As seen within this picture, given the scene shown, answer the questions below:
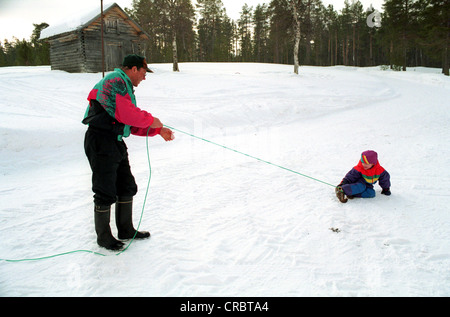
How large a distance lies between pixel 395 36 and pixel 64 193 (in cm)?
3995

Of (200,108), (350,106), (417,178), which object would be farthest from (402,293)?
(350,106)

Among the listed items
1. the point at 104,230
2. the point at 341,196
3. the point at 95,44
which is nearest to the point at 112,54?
the point at 95,44

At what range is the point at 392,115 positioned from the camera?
10328 millimetres

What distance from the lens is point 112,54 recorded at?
20.0 meters

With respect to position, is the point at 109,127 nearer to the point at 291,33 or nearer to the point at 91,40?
the point at 91,40

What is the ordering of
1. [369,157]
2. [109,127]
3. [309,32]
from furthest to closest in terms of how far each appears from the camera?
[309,32] → [369,157] → [109,127]

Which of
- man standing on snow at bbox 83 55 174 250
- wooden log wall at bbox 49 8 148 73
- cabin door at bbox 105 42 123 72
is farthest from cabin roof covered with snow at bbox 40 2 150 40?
man standing on snow at bbox 83 55 174 250

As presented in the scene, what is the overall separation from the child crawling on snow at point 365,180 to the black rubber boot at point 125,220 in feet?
9.37

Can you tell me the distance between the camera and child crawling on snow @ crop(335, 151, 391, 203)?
4016mm

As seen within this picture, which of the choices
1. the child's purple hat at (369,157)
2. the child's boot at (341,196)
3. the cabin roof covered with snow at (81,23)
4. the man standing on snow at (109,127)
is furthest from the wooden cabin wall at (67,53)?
the child's purple hat at (369,157)

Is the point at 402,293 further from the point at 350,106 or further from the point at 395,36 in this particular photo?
the point at 395,36

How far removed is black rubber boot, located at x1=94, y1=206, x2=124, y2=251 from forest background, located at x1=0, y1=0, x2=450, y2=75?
2148cm

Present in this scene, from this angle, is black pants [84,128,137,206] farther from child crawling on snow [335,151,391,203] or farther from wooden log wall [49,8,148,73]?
wooden log wall [49,8,148,73]

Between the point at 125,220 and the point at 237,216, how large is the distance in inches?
55.3
